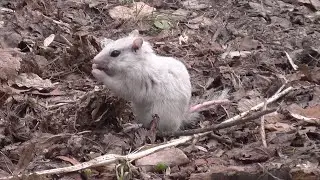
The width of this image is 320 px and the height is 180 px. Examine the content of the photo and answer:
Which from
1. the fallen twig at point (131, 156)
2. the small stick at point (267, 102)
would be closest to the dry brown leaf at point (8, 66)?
the fallen twig at point (131, 156)

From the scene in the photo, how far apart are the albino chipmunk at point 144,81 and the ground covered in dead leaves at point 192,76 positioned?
0.18 meters

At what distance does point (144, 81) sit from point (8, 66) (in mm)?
1013

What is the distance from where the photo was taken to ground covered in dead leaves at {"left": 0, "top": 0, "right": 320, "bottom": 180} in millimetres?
4469

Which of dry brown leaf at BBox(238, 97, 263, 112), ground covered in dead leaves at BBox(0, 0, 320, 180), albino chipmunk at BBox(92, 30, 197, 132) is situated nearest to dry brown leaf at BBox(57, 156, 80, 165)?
ground covered in dead leaves at BBox(0, 0, 320, 180)

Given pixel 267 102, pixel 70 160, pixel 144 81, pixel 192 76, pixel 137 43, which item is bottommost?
pixel 192 76

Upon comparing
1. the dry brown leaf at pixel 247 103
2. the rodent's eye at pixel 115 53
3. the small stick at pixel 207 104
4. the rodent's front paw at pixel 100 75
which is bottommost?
the dry brown leaf at pixel 247 103

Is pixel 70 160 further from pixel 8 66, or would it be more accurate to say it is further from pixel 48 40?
pixel 48 40

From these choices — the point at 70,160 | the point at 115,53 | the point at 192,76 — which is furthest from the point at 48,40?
the point at 70,160

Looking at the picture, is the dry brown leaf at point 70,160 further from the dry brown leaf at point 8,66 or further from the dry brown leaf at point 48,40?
the dry brown leaf at point 48,40

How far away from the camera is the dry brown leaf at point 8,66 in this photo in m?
5.02

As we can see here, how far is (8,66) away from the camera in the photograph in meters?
5.03

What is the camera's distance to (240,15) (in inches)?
299

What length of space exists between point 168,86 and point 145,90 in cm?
17

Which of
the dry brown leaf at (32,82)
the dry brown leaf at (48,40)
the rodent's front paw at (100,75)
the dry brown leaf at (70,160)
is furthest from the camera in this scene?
the dry brown leaf at (48,40)
